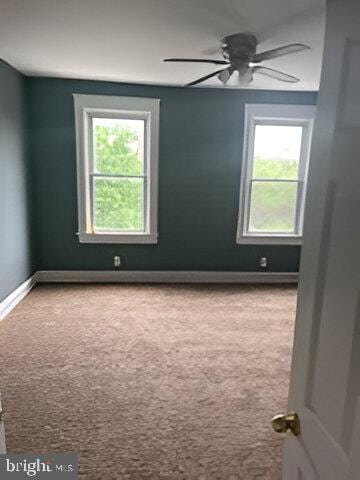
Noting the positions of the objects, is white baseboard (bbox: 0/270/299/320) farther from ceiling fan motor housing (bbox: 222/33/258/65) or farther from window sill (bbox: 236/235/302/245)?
ceiling fan motor housing (bbox: 222/33/258/65)

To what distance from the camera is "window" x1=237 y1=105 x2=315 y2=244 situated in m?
4.23

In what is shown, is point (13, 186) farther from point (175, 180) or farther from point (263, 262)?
point (263, 262)

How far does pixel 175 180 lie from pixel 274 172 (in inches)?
50.5

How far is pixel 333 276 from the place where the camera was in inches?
28.8

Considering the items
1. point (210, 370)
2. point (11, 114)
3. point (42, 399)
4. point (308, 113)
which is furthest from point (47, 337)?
point (308, 113)

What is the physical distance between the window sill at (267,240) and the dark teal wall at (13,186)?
103 inches

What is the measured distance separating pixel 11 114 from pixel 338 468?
3.87 m

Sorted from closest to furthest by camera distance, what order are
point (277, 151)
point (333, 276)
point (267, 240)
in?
point (333, 276)
point (277, 151)
point (267, 240)

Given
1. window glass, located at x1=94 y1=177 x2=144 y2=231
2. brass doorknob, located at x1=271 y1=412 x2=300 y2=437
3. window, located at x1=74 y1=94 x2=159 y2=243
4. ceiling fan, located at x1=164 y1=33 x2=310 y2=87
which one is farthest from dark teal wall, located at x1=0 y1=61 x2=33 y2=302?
brass doorknob, located at x1=271 y1=412 x2=300 y2=437

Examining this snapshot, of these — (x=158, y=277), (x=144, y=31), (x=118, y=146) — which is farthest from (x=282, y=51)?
(x=158, y=277)

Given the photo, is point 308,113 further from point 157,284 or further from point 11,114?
point 11,114

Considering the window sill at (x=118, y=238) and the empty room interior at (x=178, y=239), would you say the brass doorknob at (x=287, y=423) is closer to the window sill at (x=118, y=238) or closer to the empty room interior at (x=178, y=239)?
the empty room interior at (x=178, y=239)

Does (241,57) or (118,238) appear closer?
(241,57)

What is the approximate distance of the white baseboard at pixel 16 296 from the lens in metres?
3.35
